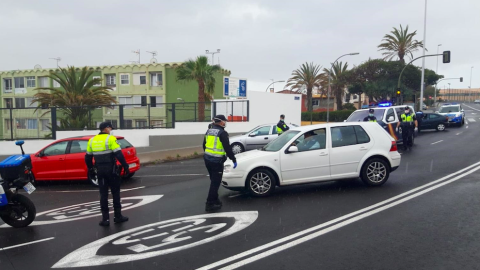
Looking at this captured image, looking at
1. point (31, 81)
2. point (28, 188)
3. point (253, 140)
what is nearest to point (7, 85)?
point (31, 81)

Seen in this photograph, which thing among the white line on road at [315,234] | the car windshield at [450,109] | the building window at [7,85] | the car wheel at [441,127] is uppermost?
the building window at [7,85]

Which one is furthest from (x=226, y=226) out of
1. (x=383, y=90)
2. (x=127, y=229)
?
(x=383, y=90)

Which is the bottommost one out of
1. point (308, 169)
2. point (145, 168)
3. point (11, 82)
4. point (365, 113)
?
point (145, 168)

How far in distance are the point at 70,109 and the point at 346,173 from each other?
1517 cm

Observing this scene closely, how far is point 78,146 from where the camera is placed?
11.6m

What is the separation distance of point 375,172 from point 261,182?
2600mm

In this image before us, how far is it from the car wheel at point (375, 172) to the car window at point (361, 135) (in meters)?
0.45

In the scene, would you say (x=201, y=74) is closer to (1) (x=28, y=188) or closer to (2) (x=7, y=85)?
(1) (x=28, y=188)

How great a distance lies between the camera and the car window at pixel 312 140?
27.6ft

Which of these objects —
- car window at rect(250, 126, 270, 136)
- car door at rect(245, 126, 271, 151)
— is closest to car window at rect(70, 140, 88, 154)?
car door at rect(245, 126, 271, 151)

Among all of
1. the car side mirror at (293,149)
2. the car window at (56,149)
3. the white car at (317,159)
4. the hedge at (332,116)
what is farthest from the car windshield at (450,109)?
the car window at (56,149)

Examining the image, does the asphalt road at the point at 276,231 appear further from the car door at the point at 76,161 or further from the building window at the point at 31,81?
the building window at the point at 31,81

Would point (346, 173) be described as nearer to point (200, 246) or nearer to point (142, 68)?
point (200, 246)

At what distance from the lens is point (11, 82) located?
151 feet
